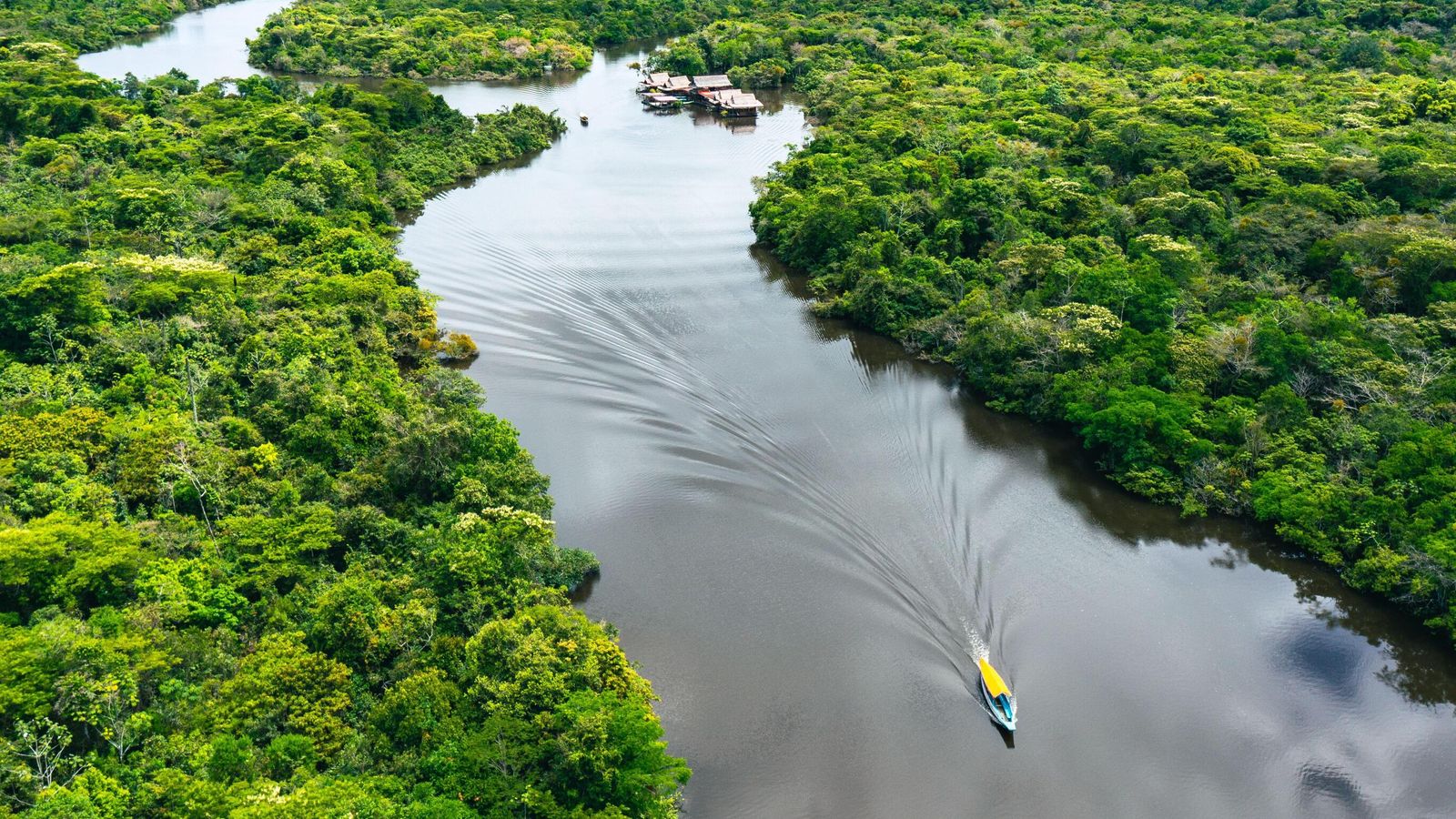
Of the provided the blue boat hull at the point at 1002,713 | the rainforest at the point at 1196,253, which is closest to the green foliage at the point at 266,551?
the blue boat hull at the point at 1002,713

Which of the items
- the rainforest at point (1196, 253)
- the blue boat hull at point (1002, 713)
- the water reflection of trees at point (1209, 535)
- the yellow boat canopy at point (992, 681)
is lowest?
the blue boat hull at point (1002, 713)

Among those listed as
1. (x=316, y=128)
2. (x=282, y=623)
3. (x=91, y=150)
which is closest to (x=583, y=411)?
(x=282, y=623)

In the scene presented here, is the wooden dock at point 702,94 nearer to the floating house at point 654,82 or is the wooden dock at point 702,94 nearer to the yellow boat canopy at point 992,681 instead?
the floating house at point 654,82

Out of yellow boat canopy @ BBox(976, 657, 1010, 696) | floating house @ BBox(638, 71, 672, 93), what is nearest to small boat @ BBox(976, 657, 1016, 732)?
yellow boat canopy @ BBox(976, 657, 1010, 696)

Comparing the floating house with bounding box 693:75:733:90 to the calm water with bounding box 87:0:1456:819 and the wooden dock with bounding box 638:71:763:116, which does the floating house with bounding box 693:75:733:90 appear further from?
the calm water with bounding box 87:0:1456:819

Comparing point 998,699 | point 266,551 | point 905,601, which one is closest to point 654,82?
point 266,551

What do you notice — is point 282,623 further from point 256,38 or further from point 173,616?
point 256,38
